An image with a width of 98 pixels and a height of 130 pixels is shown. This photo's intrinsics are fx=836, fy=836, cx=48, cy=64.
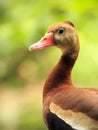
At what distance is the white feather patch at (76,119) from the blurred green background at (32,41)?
77 cm

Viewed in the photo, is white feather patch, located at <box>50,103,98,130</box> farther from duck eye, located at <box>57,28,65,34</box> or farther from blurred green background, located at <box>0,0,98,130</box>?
blurred green background, located at <box>0,0,98,130</box>

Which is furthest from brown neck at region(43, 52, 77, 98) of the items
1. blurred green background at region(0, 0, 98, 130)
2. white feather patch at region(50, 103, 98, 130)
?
blurred green background at region(0, 0, 98, 130)

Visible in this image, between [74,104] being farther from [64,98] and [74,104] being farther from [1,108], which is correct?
[1,108]

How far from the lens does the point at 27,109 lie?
13.8 feet

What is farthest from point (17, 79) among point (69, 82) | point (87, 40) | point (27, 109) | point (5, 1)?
point (69, 82)

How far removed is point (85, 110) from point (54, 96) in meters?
Result: 0.18

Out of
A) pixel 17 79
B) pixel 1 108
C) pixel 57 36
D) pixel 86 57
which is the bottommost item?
pixel 1 108

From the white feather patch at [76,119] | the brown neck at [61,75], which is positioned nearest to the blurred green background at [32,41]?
the brown neck at [61,75]

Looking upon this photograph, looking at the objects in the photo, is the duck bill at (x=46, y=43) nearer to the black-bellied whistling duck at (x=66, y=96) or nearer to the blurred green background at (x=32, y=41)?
the black-bellied whistling duck at (x=66, y=96)

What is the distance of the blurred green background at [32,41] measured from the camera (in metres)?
3.43

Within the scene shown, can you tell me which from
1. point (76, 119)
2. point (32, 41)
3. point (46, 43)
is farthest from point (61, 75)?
point (32, 41)

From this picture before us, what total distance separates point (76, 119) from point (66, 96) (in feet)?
0.40

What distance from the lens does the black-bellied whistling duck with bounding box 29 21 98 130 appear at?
2.57 m

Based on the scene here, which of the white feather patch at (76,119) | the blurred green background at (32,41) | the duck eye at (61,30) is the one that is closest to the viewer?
the white feather patch at (76,119)
